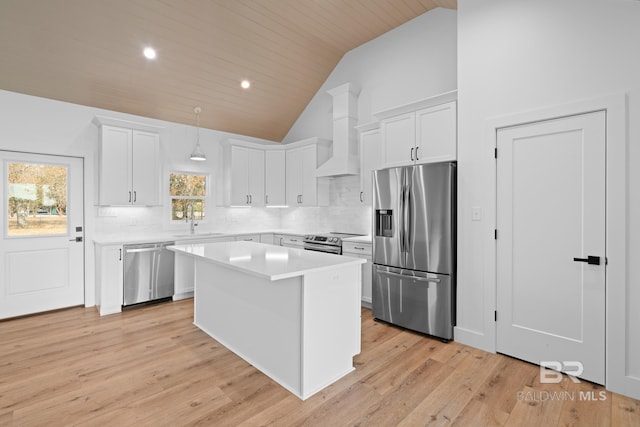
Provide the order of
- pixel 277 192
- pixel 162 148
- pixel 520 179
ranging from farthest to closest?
1. pixel 277 192
2. pixel 162 148
3. pixel 520 179

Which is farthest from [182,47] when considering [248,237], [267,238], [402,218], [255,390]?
[255,390]

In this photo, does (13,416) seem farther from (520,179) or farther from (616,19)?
(616,19)

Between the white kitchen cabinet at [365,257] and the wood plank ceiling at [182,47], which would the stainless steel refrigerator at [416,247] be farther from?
the wood plank ceiling at [182,47]

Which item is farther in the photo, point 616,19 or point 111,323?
point 111,323

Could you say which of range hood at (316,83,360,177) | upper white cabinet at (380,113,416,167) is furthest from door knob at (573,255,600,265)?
range hood at (316,83,360,177)

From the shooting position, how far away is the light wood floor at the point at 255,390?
2.07 m

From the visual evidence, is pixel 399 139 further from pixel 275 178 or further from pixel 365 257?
pixel 275 178

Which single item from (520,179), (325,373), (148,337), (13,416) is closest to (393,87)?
(520,179)

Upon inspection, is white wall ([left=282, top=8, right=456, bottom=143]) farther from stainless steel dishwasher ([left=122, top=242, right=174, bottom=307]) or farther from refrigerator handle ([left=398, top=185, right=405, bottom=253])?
stainless steel dishwasher ([left=122, top=242, right=174, bottom=307])

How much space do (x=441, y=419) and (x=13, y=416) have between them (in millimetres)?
2780

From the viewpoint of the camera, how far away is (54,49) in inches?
143

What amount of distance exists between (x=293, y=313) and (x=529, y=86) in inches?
109

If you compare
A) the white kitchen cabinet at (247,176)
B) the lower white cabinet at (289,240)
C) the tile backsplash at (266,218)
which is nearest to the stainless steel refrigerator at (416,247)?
the tile backsplash at (266,218)

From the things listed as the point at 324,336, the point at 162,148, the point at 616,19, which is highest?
the point at 616,19
